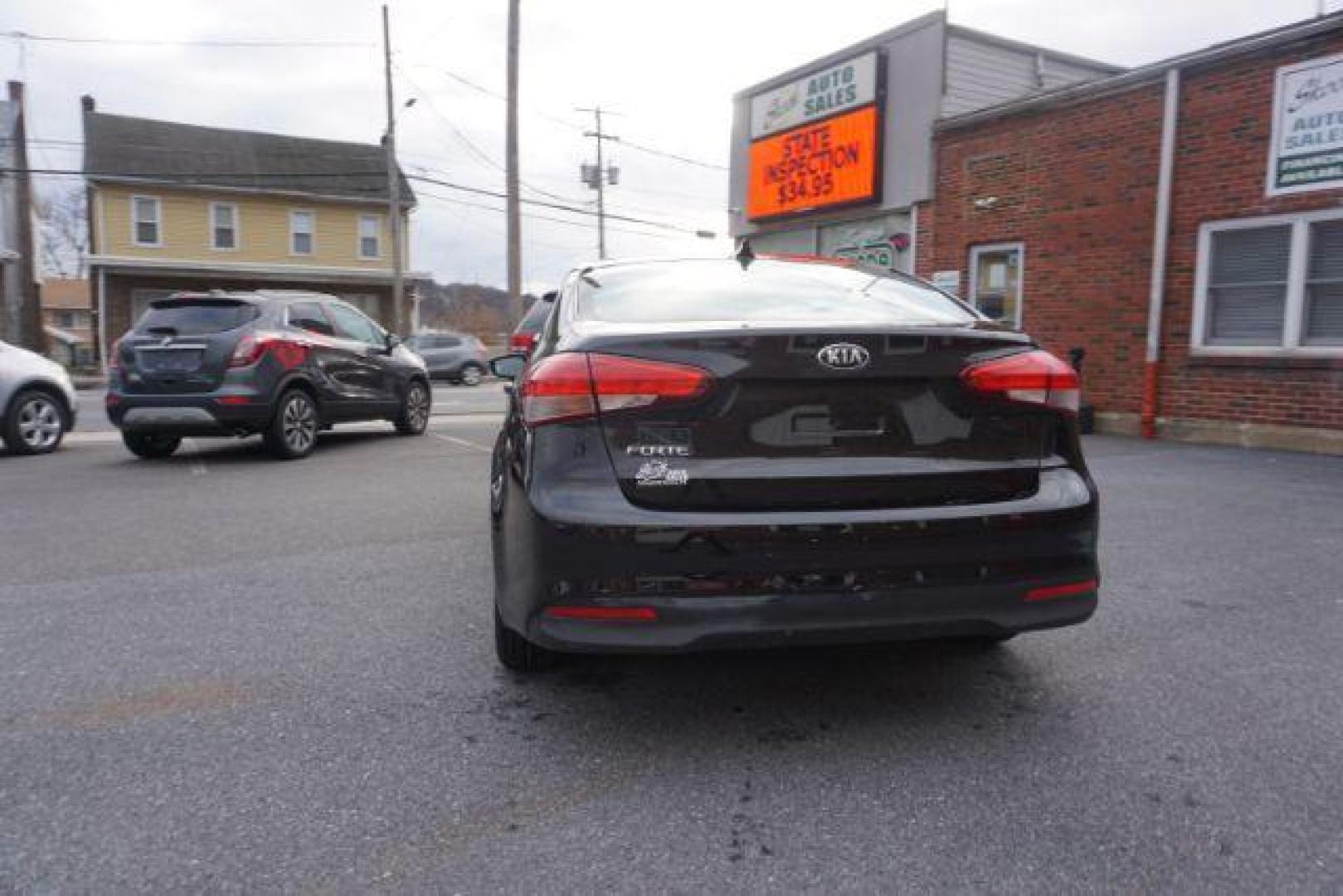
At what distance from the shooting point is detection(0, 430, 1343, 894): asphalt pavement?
2146mm

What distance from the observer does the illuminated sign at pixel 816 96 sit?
→ 14500 millimetres

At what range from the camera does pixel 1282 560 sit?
4.96 metres

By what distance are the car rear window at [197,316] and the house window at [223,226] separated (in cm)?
2359

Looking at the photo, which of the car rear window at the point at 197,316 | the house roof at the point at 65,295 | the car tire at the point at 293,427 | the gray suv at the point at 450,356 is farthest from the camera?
the house roof at the point at 65,295

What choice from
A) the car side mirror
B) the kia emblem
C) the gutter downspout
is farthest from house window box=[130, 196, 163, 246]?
the kia emblem

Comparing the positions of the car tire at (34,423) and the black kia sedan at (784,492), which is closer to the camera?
the black kia sedan at (784,492)

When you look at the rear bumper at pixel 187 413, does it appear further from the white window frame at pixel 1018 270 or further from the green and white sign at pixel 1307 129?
the green and white sign at pixel 1307 129

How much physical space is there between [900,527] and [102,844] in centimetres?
215

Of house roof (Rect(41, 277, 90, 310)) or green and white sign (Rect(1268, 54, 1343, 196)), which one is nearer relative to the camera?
green and white sign (Rect(1268, 54, 1343, 196))

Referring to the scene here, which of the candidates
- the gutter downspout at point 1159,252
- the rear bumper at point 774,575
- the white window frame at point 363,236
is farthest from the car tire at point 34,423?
the white window frame at point 363,236

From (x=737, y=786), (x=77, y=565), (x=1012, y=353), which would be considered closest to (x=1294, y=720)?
(x=1012, y=353)

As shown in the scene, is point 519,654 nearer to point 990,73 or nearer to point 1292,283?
point 1292,283

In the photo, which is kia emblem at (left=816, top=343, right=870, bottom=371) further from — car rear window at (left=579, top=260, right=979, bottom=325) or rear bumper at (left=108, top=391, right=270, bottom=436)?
rear bumper at (left=108, top=391, right=270, bottom=436)

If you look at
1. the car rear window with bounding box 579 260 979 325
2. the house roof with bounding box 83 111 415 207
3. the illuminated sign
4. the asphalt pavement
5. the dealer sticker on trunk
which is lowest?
the asphalt pavement
